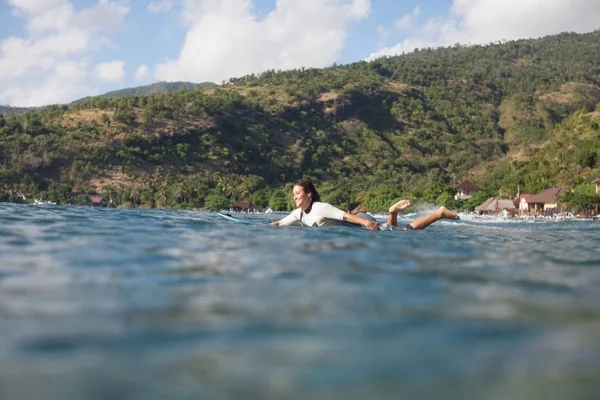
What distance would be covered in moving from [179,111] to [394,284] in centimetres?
13282

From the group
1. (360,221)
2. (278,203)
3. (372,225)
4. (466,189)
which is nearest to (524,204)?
(466,189)

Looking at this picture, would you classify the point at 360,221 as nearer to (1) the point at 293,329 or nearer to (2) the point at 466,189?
(1) the point at 293,329

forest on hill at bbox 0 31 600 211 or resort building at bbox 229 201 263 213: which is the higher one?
forest on hill at bbox 0 31 600 211

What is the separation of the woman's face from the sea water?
13.7 ft

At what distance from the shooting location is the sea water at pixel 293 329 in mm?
2410

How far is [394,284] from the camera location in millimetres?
4543

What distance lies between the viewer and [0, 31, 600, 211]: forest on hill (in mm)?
97188

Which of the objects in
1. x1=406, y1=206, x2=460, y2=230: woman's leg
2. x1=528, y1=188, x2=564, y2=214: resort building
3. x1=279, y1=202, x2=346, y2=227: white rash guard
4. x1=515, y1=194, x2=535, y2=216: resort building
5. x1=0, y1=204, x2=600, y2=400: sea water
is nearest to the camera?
x1=0, y1=204, x2=600, y2=400: sea water

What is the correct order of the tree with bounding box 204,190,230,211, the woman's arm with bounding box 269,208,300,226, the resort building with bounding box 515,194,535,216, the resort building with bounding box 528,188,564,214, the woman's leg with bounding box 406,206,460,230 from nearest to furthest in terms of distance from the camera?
1. the woman's arm with bounding box 269,208,300,226
2. the woman's leg with bounding box 406,206,460,230
3. the resort building with bounding box 528,188,564,214
4. the resort building with bounding box 515,194,535,216
5. the tree with bounding box 204,190,230,211

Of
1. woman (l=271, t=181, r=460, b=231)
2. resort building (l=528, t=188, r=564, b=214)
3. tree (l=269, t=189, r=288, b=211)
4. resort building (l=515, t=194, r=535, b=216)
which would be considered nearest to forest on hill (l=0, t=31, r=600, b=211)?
tree (l=269, t=189, r=288, b=211)

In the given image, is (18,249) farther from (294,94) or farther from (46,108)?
(294,94)

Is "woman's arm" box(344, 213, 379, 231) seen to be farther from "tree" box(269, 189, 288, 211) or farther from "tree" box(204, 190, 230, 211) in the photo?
"tree" box(269, 189, 288, 211)

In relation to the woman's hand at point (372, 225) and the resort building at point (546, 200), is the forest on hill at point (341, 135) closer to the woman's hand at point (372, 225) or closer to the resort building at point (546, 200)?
the resort building at point (546, 200)

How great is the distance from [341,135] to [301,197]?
137157 mm
